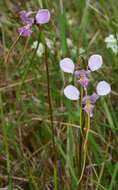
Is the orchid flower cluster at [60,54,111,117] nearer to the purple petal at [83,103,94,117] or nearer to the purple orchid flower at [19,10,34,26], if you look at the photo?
the purple petal at [83,103,94,117]

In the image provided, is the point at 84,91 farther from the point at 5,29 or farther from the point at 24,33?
the point at 5,29

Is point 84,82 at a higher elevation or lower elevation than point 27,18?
lower

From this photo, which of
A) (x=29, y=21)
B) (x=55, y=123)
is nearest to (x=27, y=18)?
(x=29, y=21)

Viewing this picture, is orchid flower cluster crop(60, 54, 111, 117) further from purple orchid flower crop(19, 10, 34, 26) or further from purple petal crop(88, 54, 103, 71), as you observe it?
purple orchid flower crop(19, 10, 34, 26)

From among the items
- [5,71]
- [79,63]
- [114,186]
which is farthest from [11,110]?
[79,63]

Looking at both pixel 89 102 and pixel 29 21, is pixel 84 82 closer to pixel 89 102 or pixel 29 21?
pixel 89 102

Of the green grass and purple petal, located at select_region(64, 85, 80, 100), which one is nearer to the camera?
purple petal, located at select_region(64, 85, 80, 100)

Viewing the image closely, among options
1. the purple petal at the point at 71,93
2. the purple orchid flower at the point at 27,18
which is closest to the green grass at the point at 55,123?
the purple orchid flower at the point at 27,18

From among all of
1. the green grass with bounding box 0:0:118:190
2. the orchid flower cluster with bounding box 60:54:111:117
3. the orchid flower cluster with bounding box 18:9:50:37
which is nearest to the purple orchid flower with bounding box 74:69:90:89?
the orchid flower cluster with bounding box 60:54:111:117

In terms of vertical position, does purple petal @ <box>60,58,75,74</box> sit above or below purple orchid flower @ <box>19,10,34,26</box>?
below
